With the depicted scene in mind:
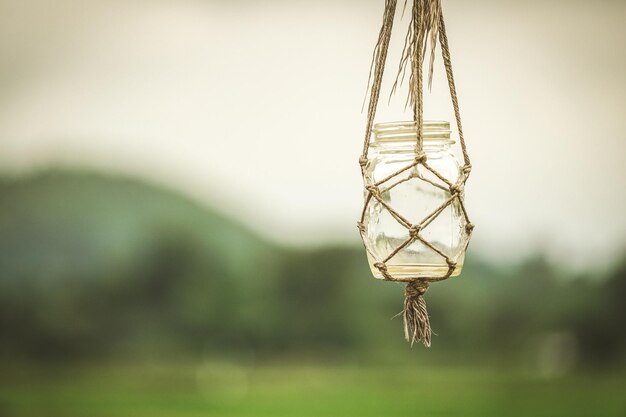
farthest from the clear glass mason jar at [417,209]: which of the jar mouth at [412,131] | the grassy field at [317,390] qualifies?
the grassy field at [317,390]

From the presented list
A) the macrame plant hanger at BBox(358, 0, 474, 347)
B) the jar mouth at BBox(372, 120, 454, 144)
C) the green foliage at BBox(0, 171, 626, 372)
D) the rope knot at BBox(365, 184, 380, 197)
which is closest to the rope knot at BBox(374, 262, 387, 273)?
the macrame plant hanger at BBox(358, 0, 474, 347)

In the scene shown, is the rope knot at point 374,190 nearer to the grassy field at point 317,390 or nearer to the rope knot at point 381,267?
the rope knot at point 381,267

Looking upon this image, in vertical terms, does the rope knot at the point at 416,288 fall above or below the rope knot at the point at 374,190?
below

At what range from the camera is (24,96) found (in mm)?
4230

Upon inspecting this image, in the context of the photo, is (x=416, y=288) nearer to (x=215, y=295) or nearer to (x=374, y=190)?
(x=374, y=190)

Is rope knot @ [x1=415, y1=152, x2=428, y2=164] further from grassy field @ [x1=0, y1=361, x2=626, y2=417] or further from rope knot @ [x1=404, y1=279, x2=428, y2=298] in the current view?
grassy field @ [x1=0, y1=361, x2=626, y2=417]

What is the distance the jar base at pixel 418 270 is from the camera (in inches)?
63.7

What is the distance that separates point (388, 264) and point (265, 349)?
9.32 ft

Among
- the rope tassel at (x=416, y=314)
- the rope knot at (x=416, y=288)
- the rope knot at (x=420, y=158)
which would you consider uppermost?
the rope knot at (x=420, y=158)

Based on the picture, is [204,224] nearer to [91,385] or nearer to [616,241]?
[91,385]

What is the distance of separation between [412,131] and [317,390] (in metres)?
3.06

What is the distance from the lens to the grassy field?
13.9 feet

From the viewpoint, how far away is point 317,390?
447 centimetres

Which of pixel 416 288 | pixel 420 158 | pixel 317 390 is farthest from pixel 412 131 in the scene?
pixel 317 390
